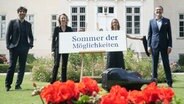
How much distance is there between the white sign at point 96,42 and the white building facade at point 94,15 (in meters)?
20.7

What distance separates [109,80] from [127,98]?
530 centimetres

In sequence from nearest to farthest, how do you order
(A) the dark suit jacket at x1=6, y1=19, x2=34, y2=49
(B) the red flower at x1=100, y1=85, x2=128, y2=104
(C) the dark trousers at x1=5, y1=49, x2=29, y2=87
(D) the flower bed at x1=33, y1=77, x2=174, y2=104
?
(B) the red flower at x1=100, y1=85, x2=128, y2=104 < (D) the flower bed at x1=33, y1=77, x2=174, y2=104 < (A) the dark suit jacket at x1=6, y1=19, x2=34, y2=49 < (C) the dark trousers at x1=5, y1=49, x2=29, y2=87

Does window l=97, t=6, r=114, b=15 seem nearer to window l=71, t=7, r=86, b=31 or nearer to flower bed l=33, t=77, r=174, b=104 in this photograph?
window l=71, t=7, r=86, b=31

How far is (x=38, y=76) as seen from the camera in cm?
1620

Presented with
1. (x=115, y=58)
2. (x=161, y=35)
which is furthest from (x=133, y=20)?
(x=115, y=58)

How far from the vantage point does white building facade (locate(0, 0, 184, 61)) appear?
3331cm

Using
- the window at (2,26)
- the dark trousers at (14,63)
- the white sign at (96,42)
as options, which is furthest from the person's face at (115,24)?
the window at (2,26)

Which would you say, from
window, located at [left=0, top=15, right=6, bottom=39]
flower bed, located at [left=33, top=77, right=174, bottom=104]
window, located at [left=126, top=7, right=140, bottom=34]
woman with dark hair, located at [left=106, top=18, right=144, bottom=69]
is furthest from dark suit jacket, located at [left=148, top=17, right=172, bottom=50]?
window, located at [left=0, top=15, right=6, bottom=39]

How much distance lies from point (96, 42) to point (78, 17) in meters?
21.8

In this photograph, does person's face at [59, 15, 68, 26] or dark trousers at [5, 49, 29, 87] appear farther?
dark trousers at [5, 49, 29, 87]

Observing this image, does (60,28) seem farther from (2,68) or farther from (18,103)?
(2,68)

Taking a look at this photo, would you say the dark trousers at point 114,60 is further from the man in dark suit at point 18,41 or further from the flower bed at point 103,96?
the flower bed at point 103,96

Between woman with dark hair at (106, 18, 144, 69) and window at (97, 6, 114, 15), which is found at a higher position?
window at (97, 6, 114, 15)

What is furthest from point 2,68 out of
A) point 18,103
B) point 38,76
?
point 18,103
